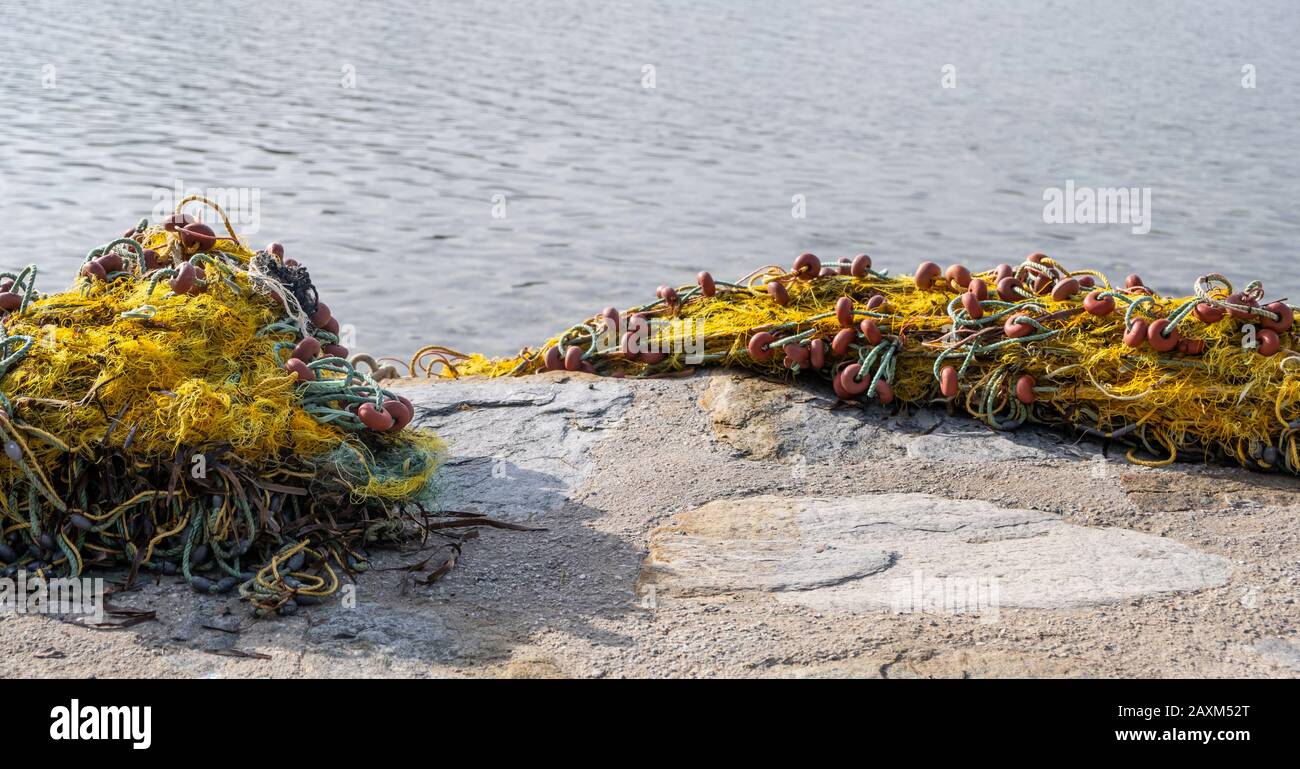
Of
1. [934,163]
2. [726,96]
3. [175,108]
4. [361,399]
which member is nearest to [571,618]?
[361,399]

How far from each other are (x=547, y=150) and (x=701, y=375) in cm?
913

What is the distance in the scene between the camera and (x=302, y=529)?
3518mm

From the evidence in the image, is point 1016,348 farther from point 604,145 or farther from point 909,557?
point 604,145

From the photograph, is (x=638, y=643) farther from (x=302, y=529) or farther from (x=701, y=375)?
(x=701, y=375)

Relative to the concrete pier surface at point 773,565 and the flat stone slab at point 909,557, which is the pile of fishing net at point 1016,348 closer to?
the concrete pier surface at point 773,565

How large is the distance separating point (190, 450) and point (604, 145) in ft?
36.5

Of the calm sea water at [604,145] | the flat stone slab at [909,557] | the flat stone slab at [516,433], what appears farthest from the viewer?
the calm sea water at [604,145]

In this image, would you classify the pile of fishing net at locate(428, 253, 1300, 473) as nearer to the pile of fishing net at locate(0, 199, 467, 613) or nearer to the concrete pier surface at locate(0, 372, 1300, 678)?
the concrete pier surface at locate(0, 372, 1300, 678)

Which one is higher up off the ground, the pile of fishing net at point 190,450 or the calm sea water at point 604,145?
the calm sea water at point 604,145

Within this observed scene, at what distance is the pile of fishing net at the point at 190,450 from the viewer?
132 inches

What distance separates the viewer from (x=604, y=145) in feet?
46.3

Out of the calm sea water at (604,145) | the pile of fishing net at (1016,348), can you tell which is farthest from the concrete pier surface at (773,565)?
the calm sea water at (604,145)

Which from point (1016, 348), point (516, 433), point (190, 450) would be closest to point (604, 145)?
point (516, 433)

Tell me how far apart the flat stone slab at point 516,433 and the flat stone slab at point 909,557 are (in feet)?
1.80
